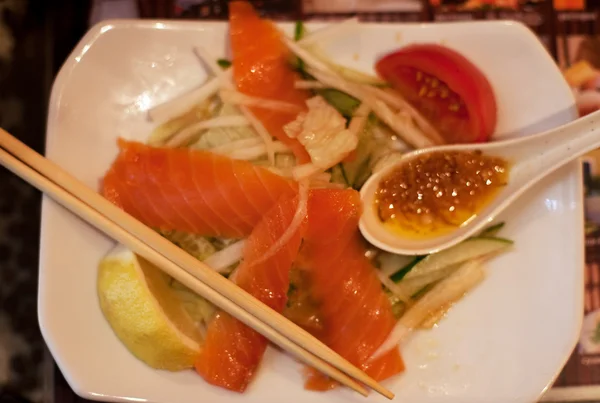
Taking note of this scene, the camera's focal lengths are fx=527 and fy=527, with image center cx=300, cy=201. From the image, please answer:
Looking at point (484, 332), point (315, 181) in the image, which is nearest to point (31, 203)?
point (315, 181)

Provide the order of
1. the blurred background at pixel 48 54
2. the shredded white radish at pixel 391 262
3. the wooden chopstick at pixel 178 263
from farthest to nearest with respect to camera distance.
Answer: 1. the blurred background at pixel 48 54
2. the shredded white radish at pixel 391 262
3. the wooden chopstick at pixel 178 263

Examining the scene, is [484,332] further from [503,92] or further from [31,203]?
[31,203]

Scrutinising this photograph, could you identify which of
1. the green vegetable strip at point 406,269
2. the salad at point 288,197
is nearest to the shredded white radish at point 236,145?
the salad at point 288,197

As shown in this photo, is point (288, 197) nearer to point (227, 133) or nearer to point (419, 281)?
point (227, 133)

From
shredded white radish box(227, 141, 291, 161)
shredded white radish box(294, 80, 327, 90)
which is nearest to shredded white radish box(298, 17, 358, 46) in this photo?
shredded white radish box(294, 80, 327, 90)

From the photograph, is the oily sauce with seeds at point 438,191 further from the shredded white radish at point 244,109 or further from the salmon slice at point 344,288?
the shredded white radish at point 244,109

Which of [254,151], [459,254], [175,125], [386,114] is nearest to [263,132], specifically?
[254,151]
